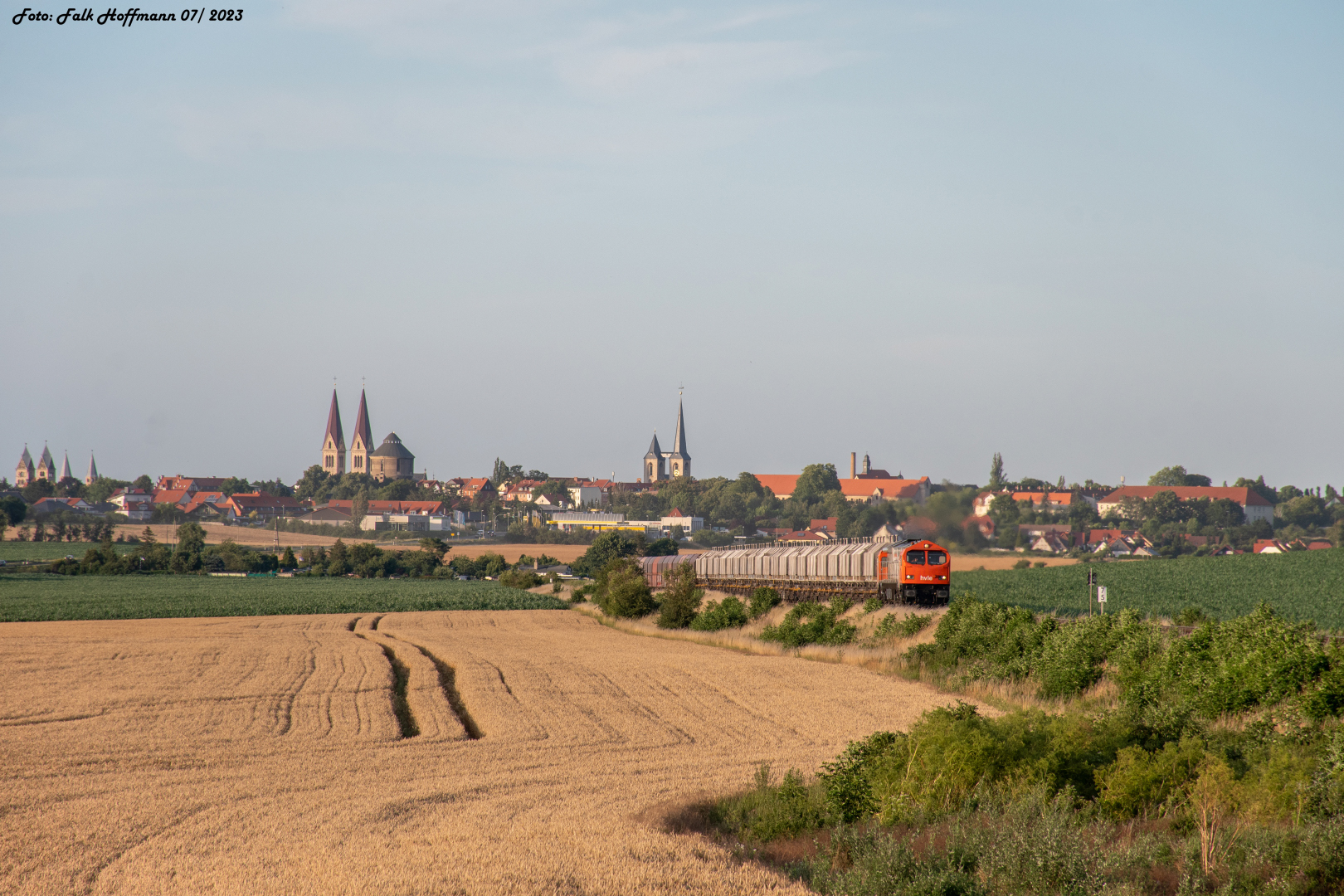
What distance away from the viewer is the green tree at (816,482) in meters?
175

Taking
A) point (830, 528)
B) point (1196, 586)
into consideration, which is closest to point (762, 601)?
point (1196, 586)

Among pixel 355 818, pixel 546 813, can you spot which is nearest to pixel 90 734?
pixel 355 818

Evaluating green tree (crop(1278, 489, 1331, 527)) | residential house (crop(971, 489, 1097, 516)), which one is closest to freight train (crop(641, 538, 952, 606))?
residential house (crop(971, 489, 1097, 516))

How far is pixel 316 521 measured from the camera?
647ft

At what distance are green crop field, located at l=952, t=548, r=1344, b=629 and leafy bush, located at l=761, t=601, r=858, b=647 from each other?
6.13 metres

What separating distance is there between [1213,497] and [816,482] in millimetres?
62735

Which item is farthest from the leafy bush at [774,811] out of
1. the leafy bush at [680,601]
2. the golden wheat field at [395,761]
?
the leafy bush at [680,601]

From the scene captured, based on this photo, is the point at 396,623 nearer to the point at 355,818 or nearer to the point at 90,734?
the point at 90,734

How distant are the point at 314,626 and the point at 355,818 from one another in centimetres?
4561

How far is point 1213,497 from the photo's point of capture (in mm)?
133125

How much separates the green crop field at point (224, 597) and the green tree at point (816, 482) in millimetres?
81624

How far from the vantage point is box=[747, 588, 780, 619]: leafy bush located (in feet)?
170

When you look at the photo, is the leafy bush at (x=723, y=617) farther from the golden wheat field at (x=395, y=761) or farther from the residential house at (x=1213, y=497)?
the residential house at (x=1213, y=497)

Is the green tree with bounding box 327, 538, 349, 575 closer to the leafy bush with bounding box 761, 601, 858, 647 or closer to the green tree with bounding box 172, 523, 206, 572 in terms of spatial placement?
the green tree with bounding box 172, 523, 206, 572
